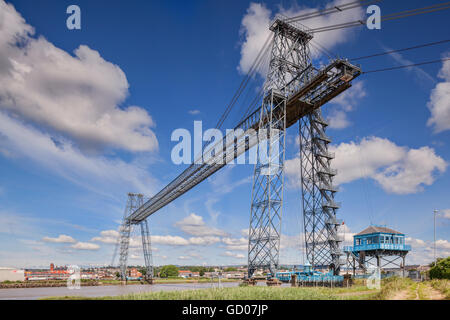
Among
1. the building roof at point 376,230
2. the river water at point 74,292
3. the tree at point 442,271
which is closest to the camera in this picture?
the tree at point 442,271

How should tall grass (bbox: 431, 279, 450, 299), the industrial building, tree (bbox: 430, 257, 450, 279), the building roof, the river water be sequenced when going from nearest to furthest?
tall grass (bbox: 431, 279, 450, 299)
tree (bbox: 430, 257, 450, 279)
the river water
the building roof
the industrial building

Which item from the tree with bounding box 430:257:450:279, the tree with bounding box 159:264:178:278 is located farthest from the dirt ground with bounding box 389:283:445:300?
the tree with bounding box 159:264:178:278

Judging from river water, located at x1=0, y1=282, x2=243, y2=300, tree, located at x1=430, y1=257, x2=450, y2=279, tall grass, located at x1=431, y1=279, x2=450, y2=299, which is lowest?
river water, located at x1=0, y1=282, x2=243, y2=300

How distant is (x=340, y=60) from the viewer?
72.6ft

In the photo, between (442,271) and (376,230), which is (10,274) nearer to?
(376,230)

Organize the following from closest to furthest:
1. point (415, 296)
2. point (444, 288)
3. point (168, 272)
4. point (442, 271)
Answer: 1. point (415, 296)
2. point (444, 288)
3. point (442, 271)
4. point (168, 272)

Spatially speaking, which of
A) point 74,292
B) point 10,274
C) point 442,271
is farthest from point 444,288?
point 10,274

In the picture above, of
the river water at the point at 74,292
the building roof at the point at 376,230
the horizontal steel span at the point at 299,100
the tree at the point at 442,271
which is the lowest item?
the river water at the point at 74,292

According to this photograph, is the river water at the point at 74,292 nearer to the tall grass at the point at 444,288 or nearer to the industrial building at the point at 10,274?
the tall grass at the point at 444,288

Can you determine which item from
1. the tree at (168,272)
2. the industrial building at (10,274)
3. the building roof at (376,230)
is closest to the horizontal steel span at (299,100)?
the building roof at (376,230)

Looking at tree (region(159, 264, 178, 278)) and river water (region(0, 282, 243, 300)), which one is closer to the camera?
river water (region(0, 282, 243, 300))

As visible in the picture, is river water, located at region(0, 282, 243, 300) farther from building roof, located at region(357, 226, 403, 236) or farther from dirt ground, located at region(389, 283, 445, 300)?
building roof, located at region(357, 226, 403, 236)

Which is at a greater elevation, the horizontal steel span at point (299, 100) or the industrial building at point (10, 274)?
the horizontal steel span at point (299, 100)
